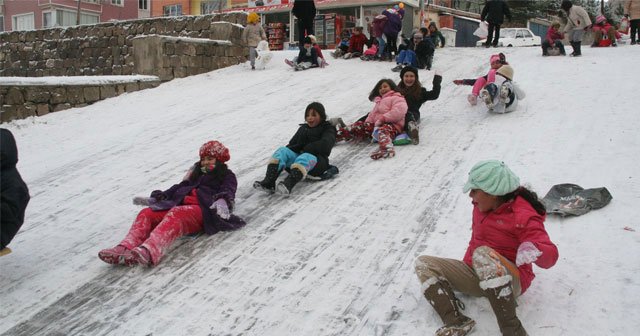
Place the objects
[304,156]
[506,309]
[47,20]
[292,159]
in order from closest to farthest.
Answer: [506,309] < [304,156] < [292,159] < [47,20]

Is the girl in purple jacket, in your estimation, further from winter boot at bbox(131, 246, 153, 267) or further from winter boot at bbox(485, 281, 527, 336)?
winter boot at bbox(485, 281, 527, 336)

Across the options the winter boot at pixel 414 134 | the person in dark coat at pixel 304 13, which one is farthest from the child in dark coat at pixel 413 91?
the person in dark coat at pixel 304 13

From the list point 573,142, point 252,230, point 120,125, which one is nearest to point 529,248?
point 252,230

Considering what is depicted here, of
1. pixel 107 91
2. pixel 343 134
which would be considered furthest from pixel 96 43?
pixel 343 134

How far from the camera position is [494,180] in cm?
252

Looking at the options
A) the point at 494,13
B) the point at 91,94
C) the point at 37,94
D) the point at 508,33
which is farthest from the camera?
the point at 508,33

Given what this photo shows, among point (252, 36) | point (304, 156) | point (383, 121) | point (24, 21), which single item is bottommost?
point (304, 156)

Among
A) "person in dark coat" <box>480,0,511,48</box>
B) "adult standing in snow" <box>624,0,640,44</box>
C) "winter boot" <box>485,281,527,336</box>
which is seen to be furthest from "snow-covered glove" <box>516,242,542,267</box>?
"adult standing in snow" <box>624,0,640,44</box>

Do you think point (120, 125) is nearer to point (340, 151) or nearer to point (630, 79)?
point (340, 151)

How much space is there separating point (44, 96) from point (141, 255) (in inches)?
306

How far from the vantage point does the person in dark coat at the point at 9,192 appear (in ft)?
10.3

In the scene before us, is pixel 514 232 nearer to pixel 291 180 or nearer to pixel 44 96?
pixel 291 180

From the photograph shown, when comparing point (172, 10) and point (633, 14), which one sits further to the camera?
point (172, 10)

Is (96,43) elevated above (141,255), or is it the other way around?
(96,43)
